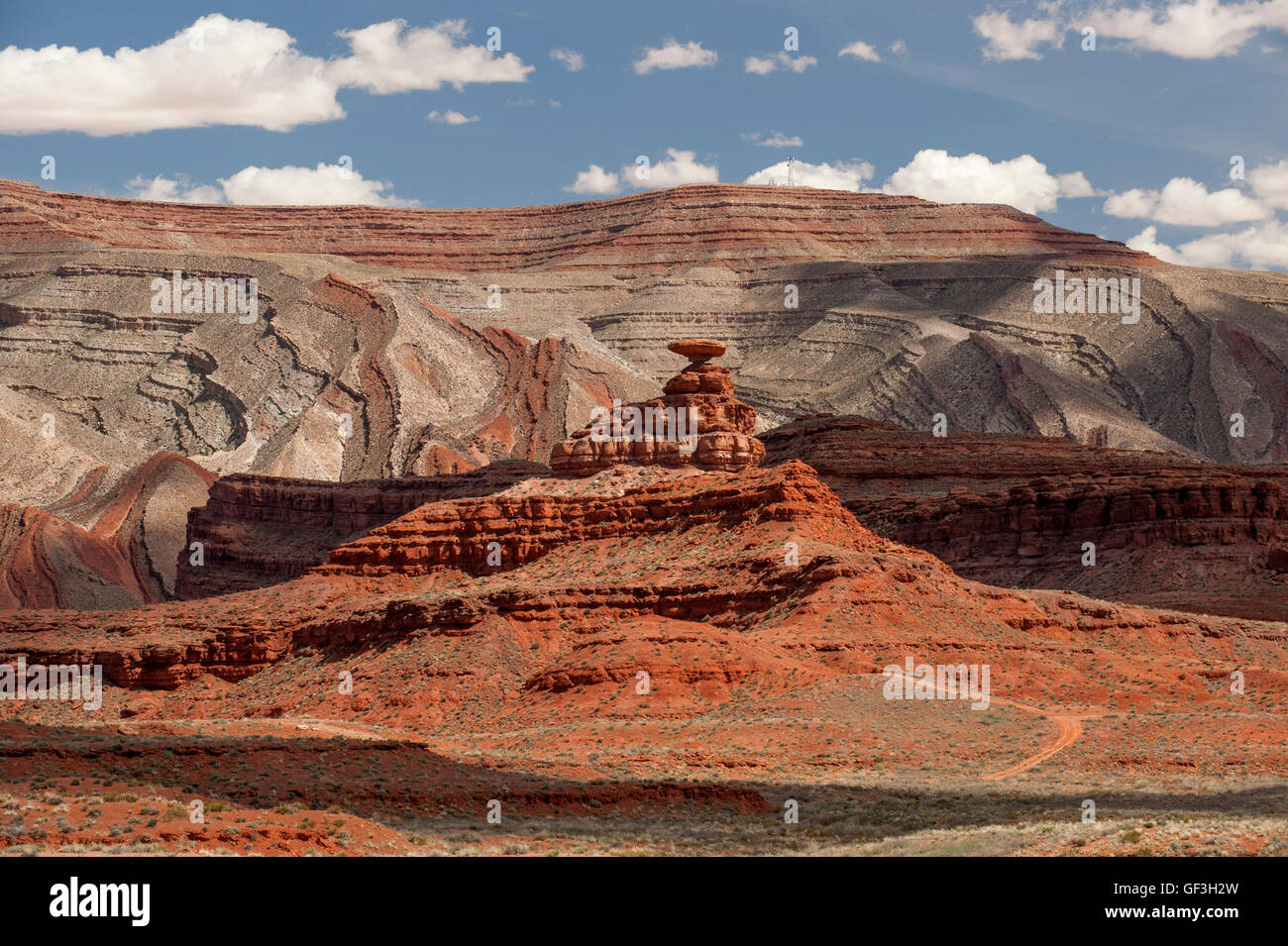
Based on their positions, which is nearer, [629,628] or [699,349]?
[629,628]

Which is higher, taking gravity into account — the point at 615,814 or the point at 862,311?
the point at 862,311

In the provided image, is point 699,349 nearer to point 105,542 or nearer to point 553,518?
point 553,518

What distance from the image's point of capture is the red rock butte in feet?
212

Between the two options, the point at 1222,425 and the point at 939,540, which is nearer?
the point at 939,540

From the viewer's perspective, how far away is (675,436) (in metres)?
65.2

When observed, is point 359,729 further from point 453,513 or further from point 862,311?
point 862,311

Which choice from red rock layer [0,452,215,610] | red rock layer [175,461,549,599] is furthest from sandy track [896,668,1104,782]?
red rock layer [0,452,215,610]

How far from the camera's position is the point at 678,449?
212 feet

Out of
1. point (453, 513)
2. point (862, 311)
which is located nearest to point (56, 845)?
point (453, 513)

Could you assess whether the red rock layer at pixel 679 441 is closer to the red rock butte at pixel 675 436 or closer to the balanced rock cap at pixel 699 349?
the red rock butte at pixel 675 436

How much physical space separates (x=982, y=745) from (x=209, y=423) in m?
131

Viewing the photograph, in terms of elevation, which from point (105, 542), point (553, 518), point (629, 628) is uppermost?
point (553, 518)

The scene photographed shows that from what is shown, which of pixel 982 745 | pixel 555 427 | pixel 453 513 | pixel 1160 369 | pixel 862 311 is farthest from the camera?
pixel 862 311

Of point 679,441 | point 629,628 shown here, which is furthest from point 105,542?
point 629,628
